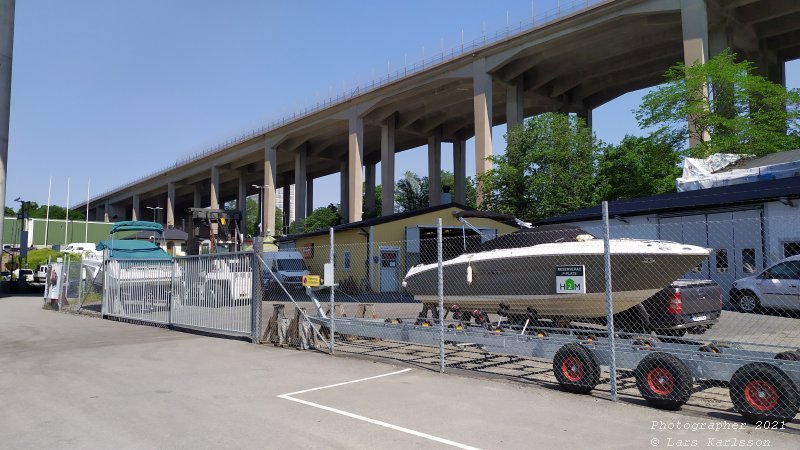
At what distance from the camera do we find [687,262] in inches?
323

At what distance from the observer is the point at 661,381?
6.21m

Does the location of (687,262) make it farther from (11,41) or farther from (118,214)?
(118,214)

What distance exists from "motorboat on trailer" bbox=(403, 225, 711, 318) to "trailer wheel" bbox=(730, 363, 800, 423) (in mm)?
2337

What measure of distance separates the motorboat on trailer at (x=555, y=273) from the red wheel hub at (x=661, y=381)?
1.61 m

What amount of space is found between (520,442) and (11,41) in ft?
129

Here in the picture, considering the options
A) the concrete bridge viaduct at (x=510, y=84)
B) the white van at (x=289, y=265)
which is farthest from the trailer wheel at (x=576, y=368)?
the concrete bridge viaduct at (x=510, y=84)

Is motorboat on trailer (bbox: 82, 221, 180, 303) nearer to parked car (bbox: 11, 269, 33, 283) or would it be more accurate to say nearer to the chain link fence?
the chain link fence

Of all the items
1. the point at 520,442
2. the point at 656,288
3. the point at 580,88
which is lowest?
the point at 520,442

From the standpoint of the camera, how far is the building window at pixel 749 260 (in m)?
17.5

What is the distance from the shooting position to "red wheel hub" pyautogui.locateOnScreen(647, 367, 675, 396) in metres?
6.12

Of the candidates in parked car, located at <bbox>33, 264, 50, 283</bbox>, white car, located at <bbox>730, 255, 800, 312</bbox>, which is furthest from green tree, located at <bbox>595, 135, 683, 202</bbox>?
parked car, located at <bbox>33, 264, 50, 283</bbox>

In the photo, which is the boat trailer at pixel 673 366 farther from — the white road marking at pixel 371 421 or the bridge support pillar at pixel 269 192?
the bridge support pillar at pixel 269 192

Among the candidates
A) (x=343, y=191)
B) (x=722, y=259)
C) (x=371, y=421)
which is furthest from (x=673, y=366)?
(x=343, y=191)

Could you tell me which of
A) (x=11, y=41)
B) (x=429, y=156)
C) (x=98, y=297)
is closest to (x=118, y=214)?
(x=429, y=156)
